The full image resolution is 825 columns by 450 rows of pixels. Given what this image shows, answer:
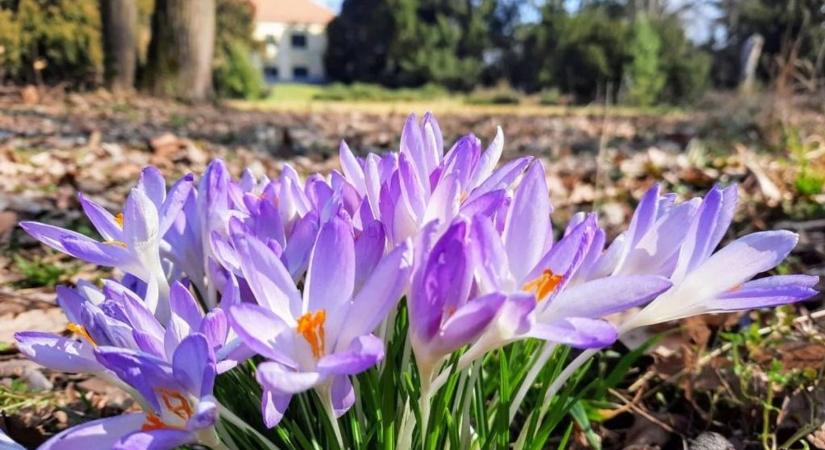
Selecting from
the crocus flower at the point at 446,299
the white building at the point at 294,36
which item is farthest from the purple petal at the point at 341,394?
the white building at the point at 294,36

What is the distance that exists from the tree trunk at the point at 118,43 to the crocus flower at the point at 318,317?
39.0 ft

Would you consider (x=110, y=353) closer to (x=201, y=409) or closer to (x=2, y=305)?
(x=201, y=409)

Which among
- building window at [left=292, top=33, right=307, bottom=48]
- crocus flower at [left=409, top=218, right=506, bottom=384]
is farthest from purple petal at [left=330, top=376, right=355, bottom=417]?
building window at [left=292, top=33, right=307, bottom=48]

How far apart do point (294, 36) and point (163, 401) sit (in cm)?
5831

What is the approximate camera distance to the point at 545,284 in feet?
2.64

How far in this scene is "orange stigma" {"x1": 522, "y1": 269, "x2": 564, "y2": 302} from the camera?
31.6 inches

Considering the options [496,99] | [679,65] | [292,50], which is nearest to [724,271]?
[496,99]

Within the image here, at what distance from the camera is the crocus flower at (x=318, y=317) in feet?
2.34

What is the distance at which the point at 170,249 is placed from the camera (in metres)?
1.12

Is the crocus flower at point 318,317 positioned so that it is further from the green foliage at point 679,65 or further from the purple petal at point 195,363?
the green foliage at point 679,65

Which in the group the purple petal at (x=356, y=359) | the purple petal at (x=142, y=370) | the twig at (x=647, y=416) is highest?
the purple petal at (x=356, y=359)

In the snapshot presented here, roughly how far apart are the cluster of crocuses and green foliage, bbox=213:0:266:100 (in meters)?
19.9

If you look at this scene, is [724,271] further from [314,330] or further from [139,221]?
[139,221]

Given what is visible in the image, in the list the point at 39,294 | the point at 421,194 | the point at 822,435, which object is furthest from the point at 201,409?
the point at 39,294
